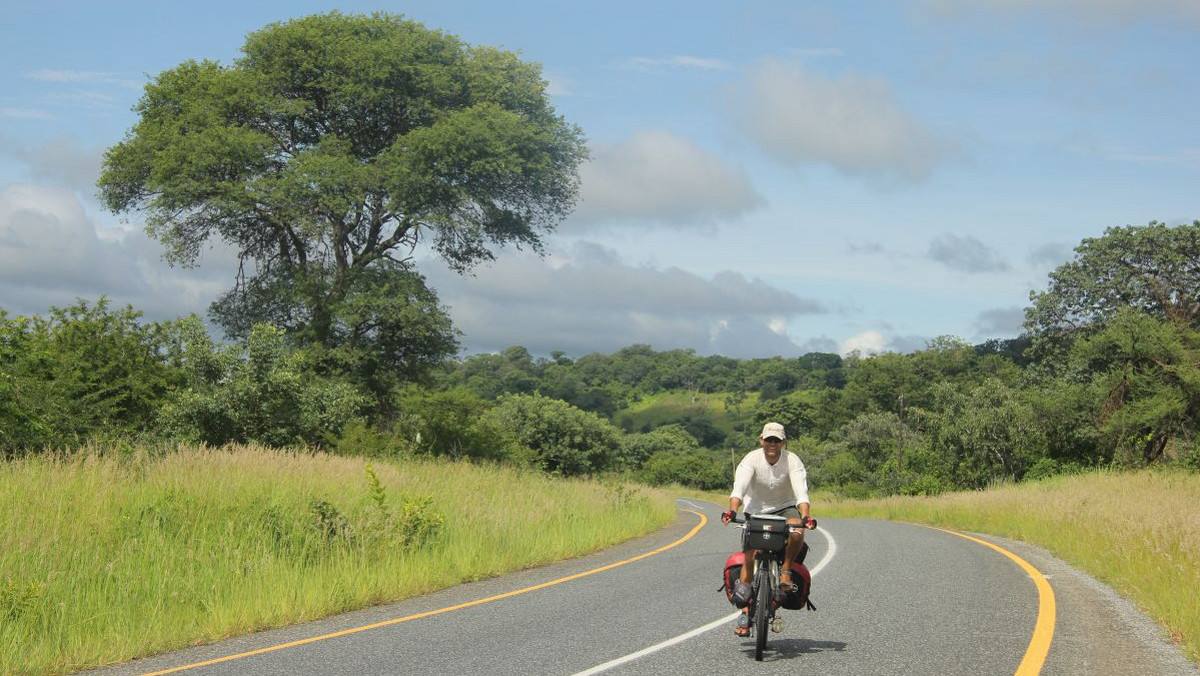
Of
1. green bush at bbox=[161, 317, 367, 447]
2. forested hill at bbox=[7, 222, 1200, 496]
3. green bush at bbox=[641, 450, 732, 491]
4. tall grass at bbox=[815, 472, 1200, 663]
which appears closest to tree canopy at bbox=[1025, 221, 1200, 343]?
forested hill at bbox=[7, 222, 1200, 496]

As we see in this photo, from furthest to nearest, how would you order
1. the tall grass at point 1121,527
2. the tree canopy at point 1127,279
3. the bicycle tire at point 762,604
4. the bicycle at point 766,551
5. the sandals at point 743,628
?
the tree canopy at point 1127,279 → the tall grass at point 1121,527 → the sandals at point 743,628 → the bicycle at point 766,551 → the bicycle tire at point 762,604

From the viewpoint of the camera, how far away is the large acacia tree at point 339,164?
3097cm

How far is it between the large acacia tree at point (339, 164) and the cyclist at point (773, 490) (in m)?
23.5

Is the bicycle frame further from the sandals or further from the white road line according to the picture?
the white road line

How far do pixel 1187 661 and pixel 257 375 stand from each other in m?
23.0

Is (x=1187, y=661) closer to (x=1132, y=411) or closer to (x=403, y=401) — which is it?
(x=403, y=401)

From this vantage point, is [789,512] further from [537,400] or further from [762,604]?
[537,400]

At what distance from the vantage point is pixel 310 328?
32594mm

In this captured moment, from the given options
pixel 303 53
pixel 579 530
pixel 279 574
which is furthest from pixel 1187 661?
pixel 303 53

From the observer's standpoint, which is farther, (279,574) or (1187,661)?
(279,574)

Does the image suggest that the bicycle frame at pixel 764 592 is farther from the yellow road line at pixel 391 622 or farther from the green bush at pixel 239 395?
the green bush at pixel 239 395

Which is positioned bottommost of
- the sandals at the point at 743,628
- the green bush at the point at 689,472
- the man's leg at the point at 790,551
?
the green bush at the point at 689,472

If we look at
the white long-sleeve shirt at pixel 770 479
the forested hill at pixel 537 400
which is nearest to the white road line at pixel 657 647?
the white long-sleeve shirt at pixel 770 479

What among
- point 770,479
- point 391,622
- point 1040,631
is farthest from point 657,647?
point 1040,631
